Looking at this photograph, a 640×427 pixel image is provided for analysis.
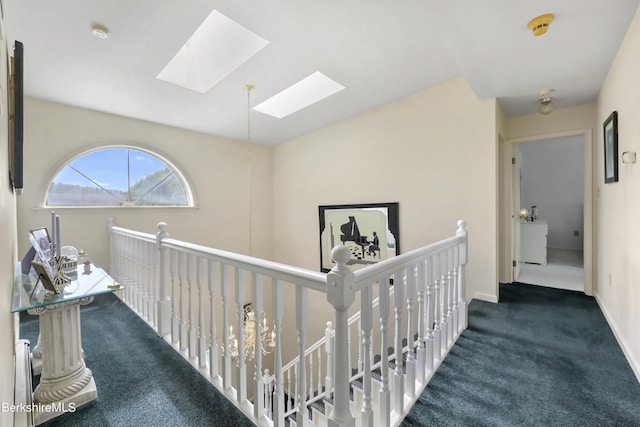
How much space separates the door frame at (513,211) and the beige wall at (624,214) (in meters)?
0.55

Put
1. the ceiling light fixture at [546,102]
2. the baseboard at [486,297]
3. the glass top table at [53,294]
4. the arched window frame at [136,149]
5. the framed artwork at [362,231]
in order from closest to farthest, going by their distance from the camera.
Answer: the glass top table at [53,294] → the ceiling light fixture at [546,102] → the baseboard at [486,297] → the arched window frame at [136,149] → the framed artwork at [362,231]

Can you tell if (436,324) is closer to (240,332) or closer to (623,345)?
(240,332)

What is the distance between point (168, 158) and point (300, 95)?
2.14 m

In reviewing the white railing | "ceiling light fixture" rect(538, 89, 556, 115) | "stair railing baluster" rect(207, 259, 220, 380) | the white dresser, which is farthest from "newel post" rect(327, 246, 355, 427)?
the white dresser

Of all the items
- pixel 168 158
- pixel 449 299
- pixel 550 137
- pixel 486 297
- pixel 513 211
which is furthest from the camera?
pixel 168 158

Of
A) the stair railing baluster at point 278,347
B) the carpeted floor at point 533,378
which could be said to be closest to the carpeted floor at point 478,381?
the carpeted floor at point 533,378

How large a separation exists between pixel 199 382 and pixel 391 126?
3.55 metres

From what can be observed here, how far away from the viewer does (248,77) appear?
2957 mm

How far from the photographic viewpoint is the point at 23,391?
4.53ft

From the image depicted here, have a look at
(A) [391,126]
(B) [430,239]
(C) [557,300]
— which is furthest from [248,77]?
(C) [557,300]

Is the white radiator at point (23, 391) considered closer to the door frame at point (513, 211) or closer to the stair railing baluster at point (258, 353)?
the stair railing baluster at point (258, 353)

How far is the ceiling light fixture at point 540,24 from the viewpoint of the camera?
175 centimetres

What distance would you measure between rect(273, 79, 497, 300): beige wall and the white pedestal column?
333 cm

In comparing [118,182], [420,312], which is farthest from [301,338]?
[118,182]
